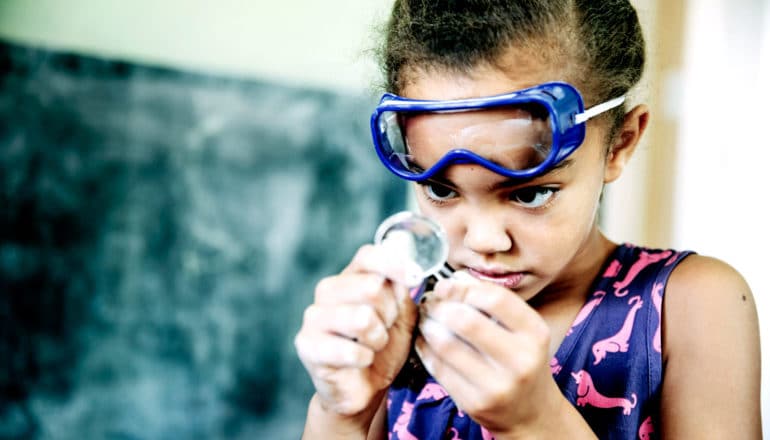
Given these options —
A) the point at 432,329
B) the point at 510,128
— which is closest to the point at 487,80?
the point at 510,128

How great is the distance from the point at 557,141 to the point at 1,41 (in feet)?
3.85

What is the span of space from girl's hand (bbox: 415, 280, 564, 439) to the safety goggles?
16 centimetres

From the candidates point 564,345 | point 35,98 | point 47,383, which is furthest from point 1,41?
point 564,345

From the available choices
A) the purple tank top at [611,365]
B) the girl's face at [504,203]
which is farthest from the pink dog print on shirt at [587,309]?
the girl's face at [504,203]

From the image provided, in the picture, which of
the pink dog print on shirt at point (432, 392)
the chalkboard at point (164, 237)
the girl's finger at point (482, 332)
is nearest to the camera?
the girl's finger at point (482, 332)

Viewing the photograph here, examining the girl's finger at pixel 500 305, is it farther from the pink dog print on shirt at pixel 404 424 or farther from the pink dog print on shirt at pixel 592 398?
the pink dog print on shirt at pixel 404 424

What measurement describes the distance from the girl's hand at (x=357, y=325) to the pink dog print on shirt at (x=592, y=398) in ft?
0.97

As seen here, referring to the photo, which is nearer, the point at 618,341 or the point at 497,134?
the point at 497,134

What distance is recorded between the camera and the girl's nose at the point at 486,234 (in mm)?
714

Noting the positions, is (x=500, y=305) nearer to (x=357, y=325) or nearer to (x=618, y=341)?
(x=357, y=325)

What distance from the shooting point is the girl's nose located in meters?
0.71

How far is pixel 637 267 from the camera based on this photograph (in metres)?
0.90

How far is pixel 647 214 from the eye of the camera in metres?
2.08

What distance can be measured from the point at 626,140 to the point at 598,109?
14 cm
